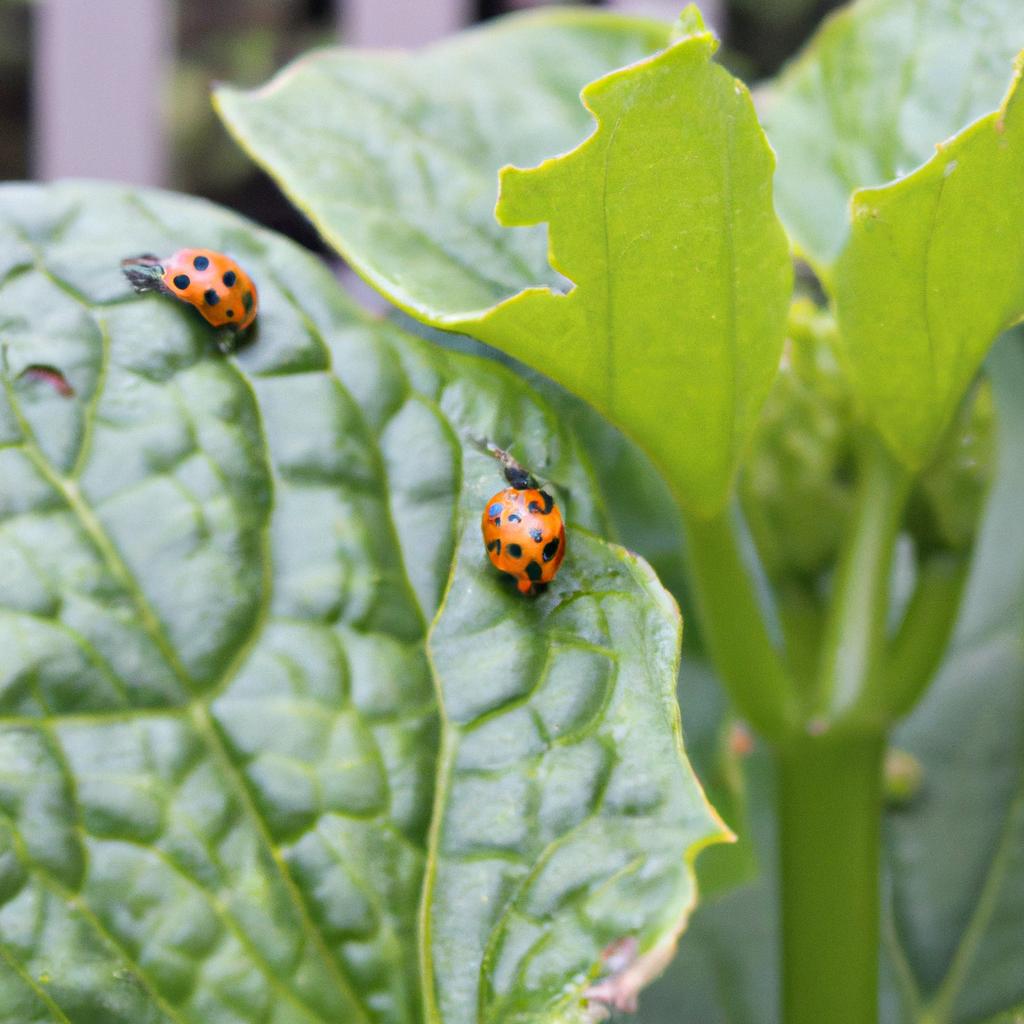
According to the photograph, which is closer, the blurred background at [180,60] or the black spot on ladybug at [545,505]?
the black spot on ladybug at [545,505]

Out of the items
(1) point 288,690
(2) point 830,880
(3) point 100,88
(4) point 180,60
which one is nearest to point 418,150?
(1) point 288,690

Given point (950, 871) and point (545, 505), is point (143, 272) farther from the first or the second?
point (950, 871)

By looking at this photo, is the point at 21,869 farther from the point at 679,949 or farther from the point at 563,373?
the point at 679,949

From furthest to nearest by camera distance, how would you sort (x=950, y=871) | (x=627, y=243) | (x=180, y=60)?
(x=180, y=60) → (x=950, y=871) → (x=627, y=243)

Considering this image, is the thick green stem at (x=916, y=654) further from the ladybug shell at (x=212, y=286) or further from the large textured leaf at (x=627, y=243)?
the ladybug shell at (x=212, y=286)

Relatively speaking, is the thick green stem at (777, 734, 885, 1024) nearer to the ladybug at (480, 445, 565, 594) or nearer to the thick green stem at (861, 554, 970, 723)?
the thick green stem at (861, 554, 970, 723)

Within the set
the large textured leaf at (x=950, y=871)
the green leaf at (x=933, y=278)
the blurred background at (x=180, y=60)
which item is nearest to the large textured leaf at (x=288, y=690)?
the green leaf at (x=933, y=278)
